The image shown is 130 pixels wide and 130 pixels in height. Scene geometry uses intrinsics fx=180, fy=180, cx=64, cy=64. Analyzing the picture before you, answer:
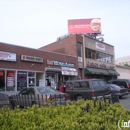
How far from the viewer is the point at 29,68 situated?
19.4 meters

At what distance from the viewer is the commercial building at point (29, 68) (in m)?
17.3

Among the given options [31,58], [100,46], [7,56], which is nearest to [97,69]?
[100,46]

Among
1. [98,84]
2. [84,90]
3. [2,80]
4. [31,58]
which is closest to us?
[84,90]

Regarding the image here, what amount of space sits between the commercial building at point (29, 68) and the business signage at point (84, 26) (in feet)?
50.8

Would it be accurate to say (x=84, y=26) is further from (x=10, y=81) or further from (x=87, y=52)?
(x=10, y=81)

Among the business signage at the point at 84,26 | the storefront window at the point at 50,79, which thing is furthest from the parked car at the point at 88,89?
the business signage at the point at 84,26

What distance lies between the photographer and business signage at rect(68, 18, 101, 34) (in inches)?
1534

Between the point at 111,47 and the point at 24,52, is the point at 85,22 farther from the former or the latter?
the point at 24,52

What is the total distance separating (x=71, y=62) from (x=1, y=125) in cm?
2175

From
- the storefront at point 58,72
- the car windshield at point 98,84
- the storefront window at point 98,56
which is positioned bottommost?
the car windshield at point 98,84

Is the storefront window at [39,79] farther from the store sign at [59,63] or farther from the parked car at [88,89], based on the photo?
the parked car at [88,89]

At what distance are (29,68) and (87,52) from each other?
1295 cm

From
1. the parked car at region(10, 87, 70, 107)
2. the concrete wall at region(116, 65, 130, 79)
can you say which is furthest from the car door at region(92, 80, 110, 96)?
the concrete wall at region(116, 65, 130, 79)

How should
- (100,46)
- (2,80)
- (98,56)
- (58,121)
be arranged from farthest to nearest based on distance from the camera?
(100,46) < (98,56) < (2,80) < (58,121)
